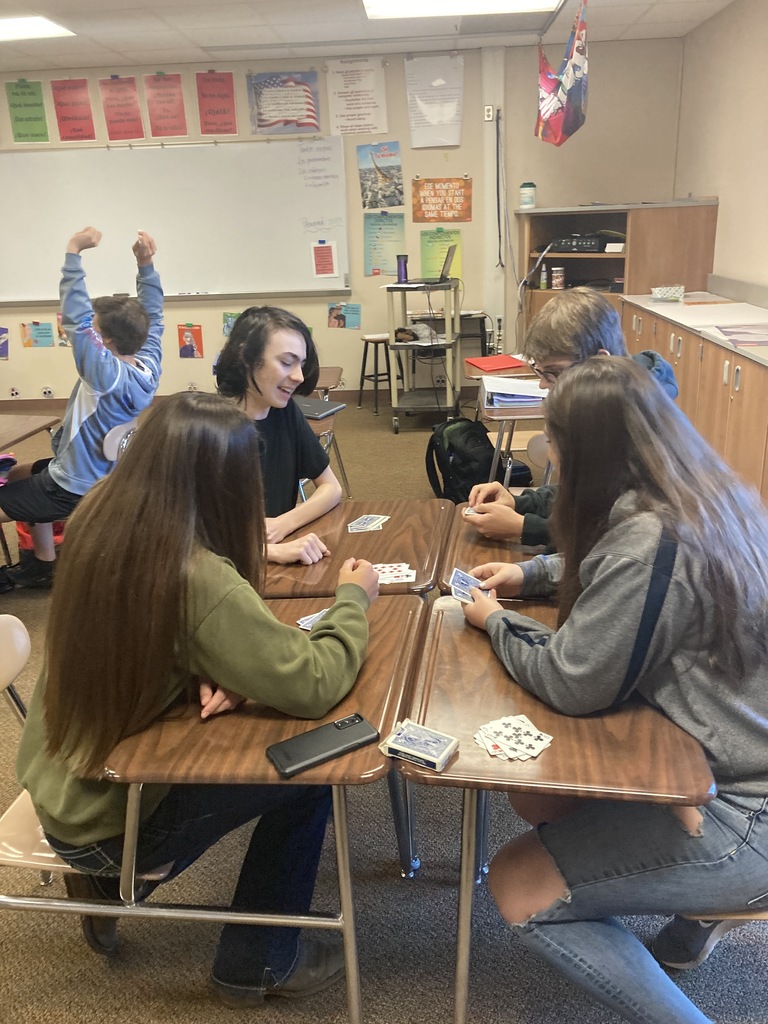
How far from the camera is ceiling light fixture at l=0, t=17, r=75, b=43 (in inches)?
176

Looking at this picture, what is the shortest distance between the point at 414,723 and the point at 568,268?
512 centimetres

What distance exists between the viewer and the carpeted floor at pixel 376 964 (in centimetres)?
137

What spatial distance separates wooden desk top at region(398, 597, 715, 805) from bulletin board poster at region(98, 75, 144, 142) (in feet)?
18.9

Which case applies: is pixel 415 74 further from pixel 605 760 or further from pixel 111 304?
pixel 605 760

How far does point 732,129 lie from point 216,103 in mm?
3523

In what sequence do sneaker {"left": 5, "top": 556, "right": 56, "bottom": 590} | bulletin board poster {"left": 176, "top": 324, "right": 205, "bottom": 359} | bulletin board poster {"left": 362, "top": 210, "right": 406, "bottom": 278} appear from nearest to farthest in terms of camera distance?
sneaker {"left": 5, "top": 556, "right": 56, "bottom": 590}, bulletin board poster {"left": 362, "top": 210, "right": 406, "bottom": 278}, bulletin board poster {"left": 176, "top": 324, "right": 205, "bottom": 359}

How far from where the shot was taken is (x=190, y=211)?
5.88 m

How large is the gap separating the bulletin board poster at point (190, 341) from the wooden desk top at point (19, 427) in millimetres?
2889

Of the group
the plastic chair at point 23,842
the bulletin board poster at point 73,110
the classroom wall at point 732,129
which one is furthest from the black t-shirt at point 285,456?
the bulletin board poster at point 73,110

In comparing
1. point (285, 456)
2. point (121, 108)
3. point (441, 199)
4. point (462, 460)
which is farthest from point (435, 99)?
point (285, 456)

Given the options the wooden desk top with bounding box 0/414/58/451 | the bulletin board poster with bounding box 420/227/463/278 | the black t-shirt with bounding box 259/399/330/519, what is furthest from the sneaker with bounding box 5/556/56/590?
the bulletin board poster with bounding box 420/227/463/278

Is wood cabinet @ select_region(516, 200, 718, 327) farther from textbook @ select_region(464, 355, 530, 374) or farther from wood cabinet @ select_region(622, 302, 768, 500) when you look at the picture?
textbook @ select_region(464, 355, 530, 374)

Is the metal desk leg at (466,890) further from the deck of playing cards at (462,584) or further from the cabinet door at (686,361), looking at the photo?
the cabinet door at (686,361)

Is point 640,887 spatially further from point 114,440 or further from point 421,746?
point 114,440
